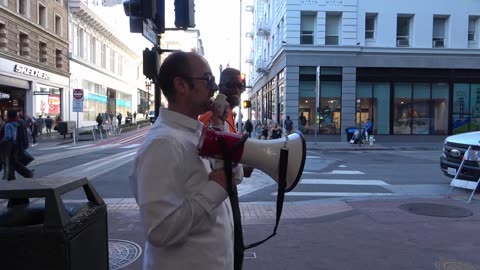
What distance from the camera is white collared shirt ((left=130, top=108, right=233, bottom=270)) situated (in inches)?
71.1

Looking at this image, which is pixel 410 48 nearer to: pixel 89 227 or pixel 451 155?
pixel 451 155

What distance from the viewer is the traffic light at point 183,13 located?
23.8ft

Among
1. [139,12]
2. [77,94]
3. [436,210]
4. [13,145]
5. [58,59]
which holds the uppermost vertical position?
[58,59]

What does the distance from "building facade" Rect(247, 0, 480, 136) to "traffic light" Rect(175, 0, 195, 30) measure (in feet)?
72.6

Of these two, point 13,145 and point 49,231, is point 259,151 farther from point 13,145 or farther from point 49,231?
point 13,145

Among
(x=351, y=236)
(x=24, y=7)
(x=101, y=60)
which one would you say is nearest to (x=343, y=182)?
(x=351, y=236)

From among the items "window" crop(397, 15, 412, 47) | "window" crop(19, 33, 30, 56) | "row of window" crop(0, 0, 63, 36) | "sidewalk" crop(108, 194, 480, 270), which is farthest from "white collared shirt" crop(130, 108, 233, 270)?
"window" crop(19, 33, 30, 56)

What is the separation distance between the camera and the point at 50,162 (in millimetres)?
16781

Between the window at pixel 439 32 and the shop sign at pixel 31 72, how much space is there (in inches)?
1128

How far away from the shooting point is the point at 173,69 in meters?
2.04

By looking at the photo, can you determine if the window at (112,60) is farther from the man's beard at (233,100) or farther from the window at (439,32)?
the man's beard at (233,100)

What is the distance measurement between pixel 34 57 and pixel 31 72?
2012 millimetres

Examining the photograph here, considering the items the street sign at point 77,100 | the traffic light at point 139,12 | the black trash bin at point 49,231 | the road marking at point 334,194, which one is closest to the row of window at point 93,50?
the street sign at point 77,100

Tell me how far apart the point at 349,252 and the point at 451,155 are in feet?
21.0
